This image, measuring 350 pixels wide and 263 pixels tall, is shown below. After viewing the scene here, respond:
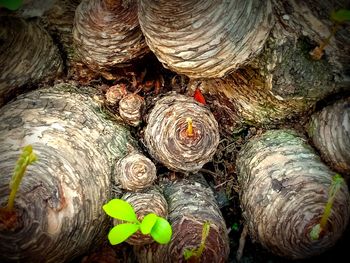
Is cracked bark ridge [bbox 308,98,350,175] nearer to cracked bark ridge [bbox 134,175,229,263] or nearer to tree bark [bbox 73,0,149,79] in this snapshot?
cracked bark ridge [bbox 134,175,229,263]

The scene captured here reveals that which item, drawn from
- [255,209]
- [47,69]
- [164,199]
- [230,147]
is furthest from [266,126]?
[47,69]

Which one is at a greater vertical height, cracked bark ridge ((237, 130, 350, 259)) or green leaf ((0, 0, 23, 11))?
green leaf ((0, 0, 23, 11))

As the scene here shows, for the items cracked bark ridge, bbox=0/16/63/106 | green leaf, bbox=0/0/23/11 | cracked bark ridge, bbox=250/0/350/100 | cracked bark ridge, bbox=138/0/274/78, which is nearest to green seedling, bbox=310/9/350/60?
cracked bark ridge, bbox=250/0/350/100

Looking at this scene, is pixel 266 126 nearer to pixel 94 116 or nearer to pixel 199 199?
pixel 199 199

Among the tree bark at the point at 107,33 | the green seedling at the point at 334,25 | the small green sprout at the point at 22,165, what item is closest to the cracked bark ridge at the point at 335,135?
the green seedling at the point at 334,25

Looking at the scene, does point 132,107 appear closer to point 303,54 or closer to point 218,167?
point 218,167

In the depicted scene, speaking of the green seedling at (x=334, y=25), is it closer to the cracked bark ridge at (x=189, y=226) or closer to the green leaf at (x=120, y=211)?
the cracked bark ridge at (x=189, y=226)
